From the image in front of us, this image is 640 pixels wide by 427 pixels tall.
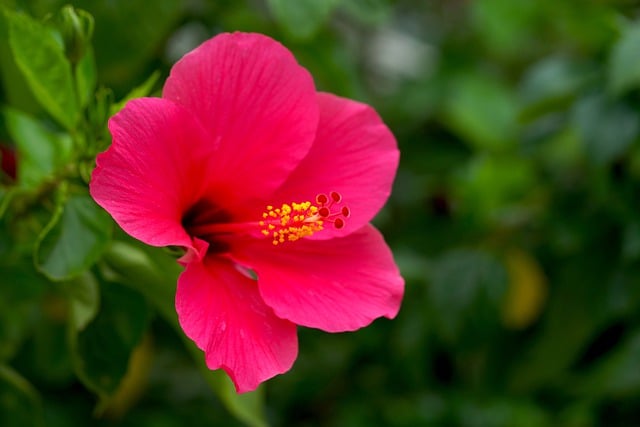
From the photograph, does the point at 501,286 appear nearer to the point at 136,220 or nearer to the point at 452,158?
the point at 452,158

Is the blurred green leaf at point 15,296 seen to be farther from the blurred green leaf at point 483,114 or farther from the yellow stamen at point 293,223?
the blurred green leaf at point 483,114

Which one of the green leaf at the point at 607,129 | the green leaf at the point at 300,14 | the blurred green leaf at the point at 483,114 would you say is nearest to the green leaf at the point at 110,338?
the green leaf at the point at 300,14

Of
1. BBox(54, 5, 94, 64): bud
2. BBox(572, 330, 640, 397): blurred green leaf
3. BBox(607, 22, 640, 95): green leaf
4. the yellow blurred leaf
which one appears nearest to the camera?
BBox(54, 5, 94, 64): bud

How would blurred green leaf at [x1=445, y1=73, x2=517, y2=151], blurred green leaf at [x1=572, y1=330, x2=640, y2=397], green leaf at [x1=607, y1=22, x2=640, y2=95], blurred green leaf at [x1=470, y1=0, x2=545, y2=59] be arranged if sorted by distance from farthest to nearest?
blurred green leaf at [x1=470, y1=0, x2=545, y2=59] < blurred green leaf at [x1=445, y1=73, x2=517, y2=151] < blurred green leaf at [x1=572, y1=330, x2=640, y2=397] < green leaf at [x1=607, y1=22, x2=640, y2=95]

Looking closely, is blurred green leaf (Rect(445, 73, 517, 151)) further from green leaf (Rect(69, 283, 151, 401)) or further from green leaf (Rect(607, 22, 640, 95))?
green leaf (Rect(69, 283, 151, 401))

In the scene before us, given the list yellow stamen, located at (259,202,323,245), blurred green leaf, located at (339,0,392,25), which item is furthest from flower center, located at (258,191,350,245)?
blurred green leaf, located at (339,0,392,25)

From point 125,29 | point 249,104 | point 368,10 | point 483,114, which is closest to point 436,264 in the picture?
point 483,114
